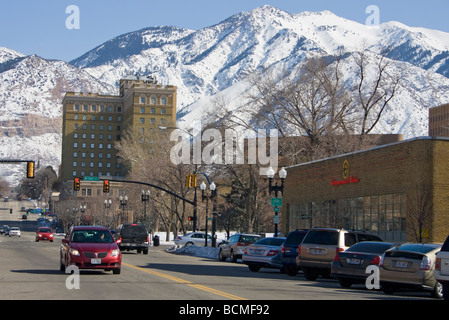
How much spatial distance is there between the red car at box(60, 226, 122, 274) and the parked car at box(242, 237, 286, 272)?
7923 mm

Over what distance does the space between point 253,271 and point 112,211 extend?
97359 millimetres

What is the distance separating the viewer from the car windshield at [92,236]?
82.5ft

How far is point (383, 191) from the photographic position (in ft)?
133

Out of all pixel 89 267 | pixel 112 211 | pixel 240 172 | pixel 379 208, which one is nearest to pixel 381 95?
pixel 240 172

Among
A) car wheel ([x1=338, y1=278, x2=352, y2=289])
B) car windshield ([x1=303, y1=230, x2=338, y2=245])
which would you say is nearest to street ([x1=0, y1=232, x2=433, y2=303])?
car wheel ([x1=338, y1=278, x2=352, y2=289])

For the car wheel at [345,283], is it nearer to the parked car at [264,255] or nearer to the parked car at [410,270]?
the parked car at [410,270]

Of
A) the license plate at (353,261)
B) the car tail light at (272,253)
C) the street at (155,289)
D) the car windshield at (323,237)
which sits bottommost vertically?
the street at (155,289)

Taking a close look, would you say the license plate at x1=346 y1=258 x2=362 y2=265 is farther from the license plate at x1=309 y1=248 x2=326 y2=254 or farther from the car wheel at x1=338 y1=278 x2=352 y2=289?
the license plate at x1=309 y1=248 x2=326 y2=254

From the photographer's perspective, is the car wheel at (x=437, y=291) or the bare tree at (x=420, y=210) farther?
the bare tree at (x=420, y=210)

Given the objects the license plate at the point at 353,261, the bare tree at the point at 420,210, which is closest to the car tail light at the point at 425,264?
the license plate at the point at 353,261

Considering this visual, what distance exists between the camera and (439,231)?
35.9 meters

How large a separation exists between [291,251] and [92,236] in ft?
26.5

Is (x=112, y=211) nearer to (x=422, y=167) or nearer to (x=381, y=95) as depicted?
(x=381, y=95)

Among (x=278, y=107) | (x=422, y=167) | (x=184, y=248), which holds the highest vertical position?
(x=278, y=107)
